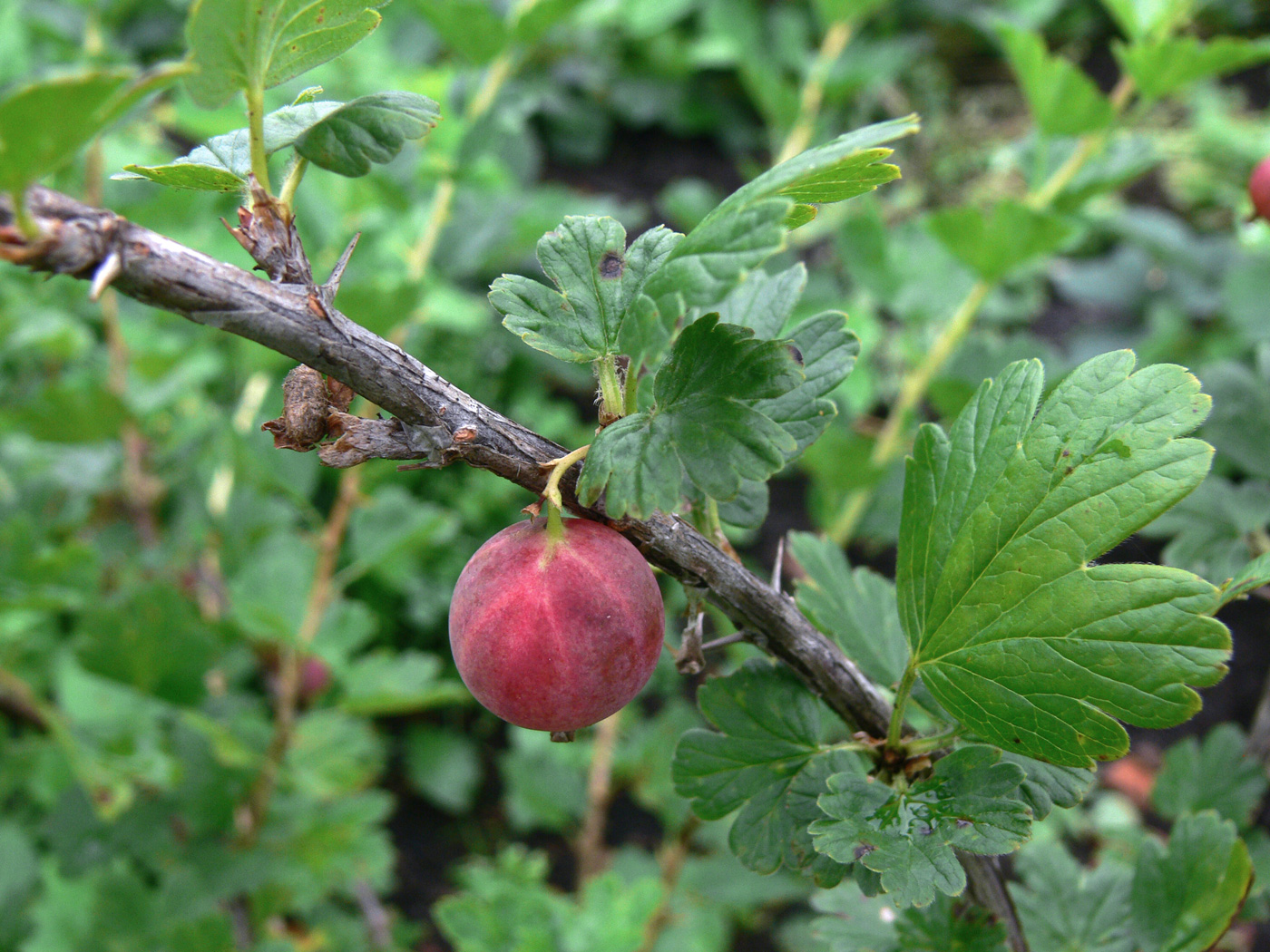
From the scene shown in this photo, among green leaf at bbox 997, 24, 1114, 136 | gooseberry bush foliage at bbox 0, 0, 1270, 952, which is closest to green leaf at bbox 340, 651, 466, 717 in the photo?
gooseberry bush foliage at bbox 0, 0, 1270, 952

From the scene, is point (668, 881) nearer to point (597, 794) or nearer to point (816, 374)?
point (597, 794)

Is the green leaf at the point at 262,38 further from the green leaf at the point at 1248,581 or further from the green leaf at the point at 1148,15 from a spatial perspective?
the green leaf at the point at 1148,15

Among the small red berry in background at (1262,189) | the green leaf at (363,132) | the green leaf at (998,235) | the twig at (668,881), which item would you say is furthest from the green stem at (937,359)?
the green leaf at (363,132)

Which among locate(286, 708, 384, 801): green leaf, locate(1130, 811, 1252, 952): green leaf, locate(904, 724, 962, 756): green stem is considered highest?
locate(904, 724, 962, 756): green stem

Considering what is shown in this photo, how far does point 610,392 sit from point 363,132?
0.23 metres

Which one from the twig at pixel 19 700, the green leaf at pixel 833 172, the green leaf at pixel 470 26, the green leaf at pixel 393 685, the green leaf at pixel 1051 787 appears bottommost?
the twig at pixel 19 700

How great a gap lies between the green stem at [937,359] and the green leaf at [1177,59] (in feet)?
0.43

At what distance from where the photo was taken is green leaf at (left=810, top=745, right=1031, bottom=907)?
1.80 ft

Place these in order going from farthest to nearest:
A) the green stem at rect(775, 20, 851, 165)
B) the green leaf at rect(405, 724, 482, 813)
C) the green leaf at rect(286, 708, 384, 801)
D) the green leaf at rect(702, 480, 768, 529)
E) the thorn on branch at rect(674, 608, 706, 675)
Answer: the green stem at rect(775, 20, 851, 165) < the green leaf at rect(405, 724, 482, 813) < the green leaf at rect(286, 708, 384, 801) < the green leaf at rect(702, 480, 768, 529) < the thorn on branch at rect(674, 608, 706, 675)

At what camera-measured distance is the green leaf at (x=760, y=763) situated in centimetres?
66

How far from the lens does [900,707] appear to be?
64 cm

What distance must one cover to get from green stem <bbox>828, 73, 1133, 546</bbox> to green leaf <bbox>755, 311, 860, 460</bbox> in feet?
3.44

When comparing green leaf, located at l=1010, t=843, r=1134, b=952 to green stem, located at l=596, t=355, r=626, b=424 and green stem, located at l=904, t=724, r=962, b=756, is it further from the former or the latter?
green stem, located at l=596, t=355, r=626, b=424

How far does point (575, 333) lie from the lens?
0.59 m
